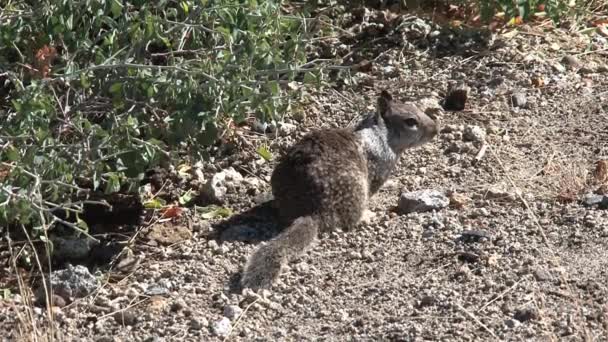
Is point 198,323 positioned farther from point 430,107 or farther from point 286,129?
point 430,107

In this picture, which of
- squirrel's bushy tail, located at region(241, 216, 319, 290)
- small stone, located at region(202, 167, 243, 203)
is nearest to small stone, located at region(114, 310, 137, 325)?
squirrel's bushy tail, located at region(241, 216, 319, 290)

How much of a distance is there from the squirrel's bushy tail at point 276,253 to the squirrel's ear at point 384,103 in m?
1.19

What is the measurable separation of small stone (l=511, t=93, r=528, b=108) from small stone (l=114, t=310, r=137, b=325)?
2.98m

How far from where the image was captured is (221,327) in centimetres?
546

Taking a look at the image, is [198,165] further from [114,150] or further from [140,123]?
[114,150]

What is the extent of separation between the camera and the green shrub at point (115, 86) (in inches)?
223

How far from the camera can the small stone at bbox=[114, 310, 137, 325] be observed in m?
5.64

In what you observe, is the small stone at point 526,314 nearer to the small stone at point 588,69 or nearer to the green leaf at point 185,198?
the green leaf at point 185,198

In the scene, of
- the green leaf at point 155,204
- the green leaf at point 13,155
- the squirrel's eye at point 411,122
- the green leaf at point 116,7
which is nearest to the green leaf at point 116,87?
the green leaf at point 116,7

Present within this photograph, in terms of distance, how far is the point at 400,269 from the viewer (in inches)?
233

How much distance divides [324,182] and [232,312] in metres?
1.06

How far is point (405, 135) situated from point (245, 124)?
0.99 meters

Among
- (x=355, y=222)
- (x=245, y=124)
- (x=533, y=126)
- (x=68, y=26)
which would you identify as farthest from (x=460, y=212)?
(x=68, y=26)

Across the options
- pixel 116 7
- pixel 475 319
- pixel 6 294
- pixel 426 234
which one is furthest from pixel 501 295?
pixel 6 294
